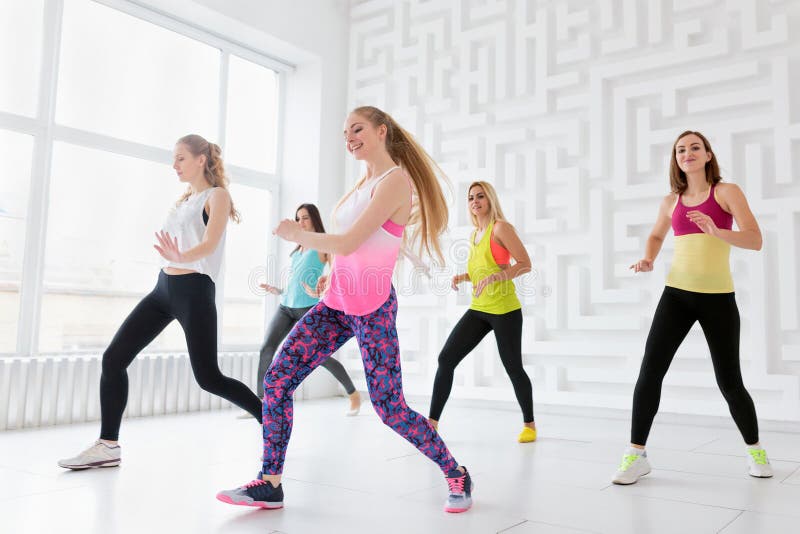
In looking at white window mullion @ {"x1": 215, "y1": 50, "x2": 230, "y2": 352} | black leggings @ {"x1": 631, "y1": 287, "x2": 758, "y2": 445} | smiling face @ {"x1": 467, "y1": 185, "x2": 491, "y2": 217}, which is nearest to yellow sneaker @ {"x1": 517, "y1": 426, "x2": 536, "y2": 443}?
black leggings @ {"x1": 631, "y1": 287, "x2": 758, "y2": 445}

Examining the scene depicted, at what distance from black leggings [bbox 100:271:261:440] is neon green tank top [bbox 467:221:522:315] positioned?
47.5 inches

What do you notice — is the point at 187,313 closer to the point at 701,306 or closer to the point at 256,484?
the point at 256,484

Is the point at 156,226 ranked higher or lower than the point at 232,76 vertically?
lower

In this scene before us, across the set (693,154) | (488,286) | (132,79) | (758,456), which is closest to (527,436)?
(488,286)

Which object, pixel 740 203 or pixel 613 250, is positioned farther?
pixel 613 250

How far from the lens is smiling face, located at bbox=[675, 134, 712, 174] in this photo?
2.33m

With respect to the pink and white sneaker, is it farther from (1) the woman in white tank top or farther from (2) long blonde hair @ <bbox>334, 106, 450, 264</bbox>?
(1) the woman in white tank top

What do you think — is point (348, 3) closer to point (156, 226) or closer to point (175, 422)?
point (156, 226)

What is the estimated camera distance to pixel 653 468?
249 centimetres

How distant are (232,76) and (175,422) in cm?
274

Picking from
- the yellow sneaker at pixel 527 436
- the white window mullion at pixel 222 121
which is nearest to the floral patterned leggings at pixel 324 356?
the yellow sneaker at pixel 527 436

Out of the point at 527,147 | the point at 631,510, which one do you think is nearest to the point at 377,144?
the point at 631,510

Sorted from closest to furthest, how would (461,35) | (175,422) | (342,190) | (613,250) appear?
(175,422) → (613,250) → (461,35) → (342,190)

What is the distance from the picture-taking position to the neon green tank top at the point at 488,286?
3.03m
